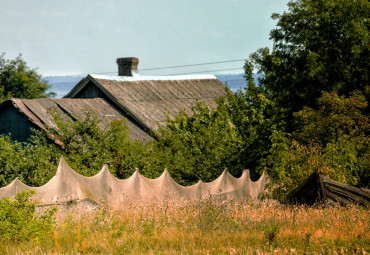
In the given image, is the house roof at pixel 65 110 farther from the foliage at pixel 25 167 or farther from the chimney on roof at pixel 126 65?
the chimney on roof at pixel 126 65

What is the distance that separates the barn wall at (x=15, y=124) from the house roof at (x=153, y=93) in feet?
22.9

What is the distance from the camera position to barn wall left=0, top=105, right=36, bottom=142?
91.2ft

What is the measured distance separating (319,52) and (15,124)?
16.2 m

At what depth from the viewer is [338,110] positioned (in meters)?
22.1

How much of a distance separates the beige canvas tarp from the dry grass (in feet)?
4.00

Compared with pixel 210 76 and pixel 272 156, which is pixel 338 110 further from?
pixel 210 76

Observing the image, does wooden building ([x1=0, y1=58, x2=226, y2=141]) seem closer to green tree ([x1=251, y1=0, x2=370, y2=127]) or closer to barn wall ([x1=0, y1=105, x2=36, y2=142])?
barn wall ([x1=0, y1=105, x2=36, y2=142])

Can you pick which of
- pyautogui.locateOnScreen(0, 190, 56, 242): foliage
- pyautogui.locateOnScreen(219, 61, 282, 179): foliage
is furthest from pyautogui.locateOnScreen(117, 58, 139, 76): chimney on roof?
pyautogui.locateOnScreen(0, 190, 56, 242): foliage

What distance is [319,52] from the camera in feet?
95.9

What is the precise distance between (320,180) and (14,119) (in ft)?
60.4

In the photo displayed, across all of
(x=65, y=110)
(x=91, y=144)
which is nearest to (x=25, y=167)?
(x=91, y=144)

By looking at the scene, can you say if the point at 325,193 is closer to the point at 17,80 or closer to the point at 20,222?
the point at 20,222

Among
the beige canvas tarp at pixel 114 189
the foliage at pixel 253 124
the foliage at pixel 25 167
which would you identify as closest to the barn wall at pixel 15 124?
A: the foliage at pixel 25 167

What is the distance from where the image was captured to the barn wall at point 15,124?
1095 inches
